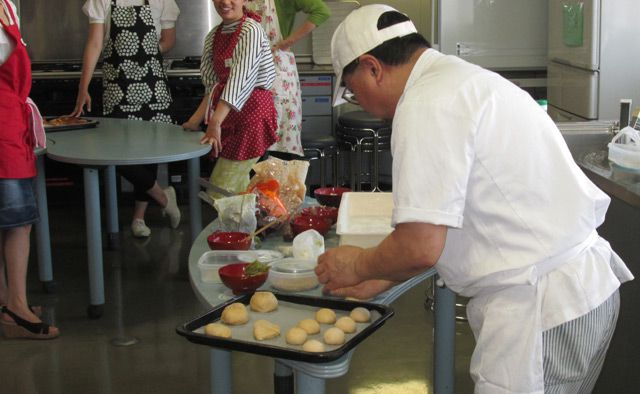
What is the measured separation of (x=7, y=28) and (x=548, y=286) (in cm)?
253

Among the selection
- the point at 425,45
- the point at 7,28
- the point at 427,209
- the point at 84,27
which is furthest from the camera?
the point at 84,27

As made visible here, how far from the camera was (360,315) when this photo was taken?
2.06 meters

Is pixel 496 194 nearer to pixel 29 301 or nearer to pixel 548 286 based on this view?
pixel 548 286

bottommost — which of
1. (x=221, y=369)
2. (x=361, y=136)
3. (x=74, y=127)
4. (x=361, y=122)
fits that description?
(x=221, y=369)

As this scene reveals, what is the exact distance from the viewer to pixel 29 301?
4680mm

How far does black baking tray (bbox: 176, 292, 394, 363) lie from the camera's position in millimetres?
1841

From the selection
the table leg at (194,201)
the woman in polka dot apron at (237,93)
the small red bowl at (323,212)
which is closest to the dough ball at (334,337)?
the small red bowl at (323,212)

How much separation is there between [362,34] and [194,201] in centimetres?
299

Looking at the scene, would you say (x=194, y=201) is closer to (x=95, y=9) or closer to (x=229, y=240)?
(x=95, y=9)

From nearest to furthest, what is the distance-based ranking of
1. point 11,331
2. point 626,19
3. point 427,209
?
point 427,209 < point 11,331 < point 626,19

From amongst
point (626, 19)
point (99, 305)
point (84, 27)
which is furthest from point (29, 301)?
point (626, 19)

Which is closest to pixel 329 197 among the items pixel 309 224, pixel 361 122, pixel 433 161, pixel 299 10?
pixel 309 224

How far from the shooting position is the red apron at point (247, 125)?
4.03 meters

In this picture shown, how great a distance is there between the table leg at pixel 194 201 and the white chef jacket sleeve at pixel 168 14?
1.25m
